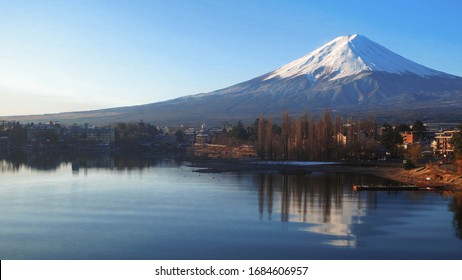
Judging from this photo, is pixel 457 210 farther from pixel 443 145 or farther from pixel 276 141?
pixel 443 145

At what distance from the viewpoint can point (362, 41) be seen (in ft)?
→ 216

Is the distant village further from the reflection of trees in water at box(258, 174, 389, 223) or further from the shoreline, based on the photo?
the reflection of trees in water at box(258, 174, 389, 223)

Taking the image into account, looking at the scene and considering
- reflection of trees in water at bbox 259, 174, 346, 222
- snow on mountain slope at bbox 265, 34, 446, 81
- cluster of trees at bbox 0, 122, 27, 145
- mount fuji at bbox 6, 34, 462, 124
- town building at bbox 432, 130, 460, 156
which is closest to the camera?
reflection of trees in water at bbox 259, 174, 346, 222

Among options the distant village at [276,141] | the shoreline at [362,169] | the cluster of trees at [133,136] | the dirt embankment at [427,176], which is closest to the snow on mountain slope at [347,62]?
the distant village at [276,141]

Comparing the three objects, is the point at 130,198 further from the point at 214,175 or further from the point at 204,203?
the point at 214,175

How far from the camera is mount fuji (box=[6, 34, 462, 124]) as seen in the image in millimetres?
50122

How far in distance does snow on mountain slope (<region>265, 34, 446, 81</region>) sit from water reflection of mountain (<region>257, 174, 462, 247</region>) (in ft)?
155

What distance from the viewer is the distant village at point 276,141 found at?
61.4 ft

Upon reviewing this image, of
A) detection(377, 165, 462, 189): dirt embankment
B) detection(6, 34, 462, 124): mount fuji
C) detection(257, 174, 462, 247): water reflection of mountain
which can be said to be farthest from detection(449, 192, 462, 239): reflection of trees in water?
detection(6, 34, 462, 124): mount fuji

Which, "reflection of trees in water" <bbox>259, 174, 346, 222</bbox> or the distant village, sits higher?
the distant village

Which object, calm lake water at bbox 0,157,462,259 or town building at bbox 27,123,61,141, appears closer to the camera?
calm lake water at bbox 0,157,462,259

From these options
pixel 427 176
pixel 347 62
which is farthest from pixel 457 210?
pixel 347 62

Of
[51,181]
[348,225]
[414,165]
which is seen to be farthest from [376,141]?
[348,225]

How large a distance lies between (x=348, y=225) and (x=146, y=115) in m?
52.7
